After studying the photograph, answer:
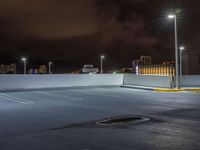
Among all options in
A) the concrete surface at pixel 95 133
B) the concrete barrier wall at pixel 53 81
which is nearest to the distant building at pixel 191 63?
the concrete barrier wall at pixel 53 81

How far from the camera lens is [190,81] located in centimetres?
3978

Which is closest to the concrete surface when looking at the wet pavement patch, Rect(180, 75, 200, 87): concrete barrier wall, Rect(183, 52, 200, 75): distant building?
the wet pavement patch

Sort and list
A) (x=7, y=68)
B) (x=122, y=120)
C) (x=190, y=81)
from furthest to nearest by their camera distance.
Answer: (x=7, y=68)
(x=190, y=81)
(x=122, y=120)

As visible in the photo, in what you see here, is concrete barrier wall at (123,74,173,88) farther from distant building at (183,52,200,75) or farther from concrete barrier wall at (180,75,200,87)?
distant building at (183,52,200,75)

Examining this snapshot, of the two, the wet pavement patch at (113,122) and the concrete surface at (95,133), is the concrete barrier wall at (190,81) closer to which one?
the concrete surface at (95,133)

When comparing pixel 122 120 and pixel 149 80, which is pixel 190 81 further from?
pixel 122 120

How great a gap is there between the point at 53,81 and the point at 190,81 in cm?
1532

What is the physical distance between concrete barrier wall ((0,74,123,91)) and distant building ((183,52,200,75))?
48.2 meters

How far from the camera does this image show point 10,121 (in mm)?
13266

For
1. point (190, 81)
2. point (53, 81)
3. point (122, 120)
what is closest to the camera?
point (122, 120)

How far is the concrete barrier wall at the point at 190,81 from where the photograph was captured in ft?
129

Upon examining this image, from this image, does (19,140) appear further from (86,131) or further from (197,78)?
(197,78)

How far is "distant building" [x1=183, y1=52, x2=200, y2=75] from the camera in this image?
285 feet

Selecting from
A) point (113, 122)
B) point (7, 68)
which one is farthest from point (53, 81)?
point (7, 68)
